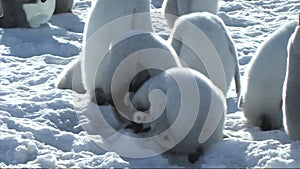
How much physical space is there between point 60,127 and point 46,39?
333cm

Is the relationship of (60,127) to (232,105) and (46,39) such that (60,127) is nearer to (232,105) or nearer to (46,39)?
(232,105)

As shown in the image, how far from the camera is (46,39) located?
338 inches

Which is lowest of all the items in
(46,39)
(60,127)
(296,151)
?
(46,39)

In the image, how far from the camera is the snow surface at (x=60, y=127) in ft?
15.2

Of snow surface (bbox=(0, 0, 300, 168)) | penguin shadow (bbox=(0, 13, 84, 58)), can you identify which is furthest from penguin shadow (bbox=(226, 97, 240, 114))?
penguin shadow (bbox=(0, 13, 84, 58))

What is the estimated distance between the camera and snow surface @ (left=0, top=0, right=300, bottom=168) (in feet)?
15.2

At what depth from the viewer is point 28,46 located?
8164mm

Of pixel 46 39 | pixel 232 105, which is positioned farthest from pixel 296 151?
pixel 46 39

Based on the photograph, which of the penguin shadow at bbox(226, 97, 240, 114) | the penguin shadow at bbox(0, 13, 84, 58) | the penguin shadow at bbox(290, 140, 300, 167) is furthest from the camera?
the penguin shadow at bbox(0, 13, 84, 58)

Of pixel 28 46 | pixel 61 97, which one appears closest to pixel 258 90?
pixel 61 97

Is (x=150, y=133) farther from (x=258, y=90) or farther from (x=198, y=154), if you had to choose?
(x=258, y=90)

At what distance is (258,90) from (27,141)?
1.77 meters

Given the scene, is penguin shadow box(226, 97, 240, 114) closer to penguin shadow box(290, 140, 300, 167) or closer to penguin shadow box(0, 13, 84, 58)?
penguin shadow box(290, 140, 300, 167)

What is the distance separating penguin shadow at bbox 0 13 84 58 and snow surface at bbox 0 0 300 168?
11 millimetres
